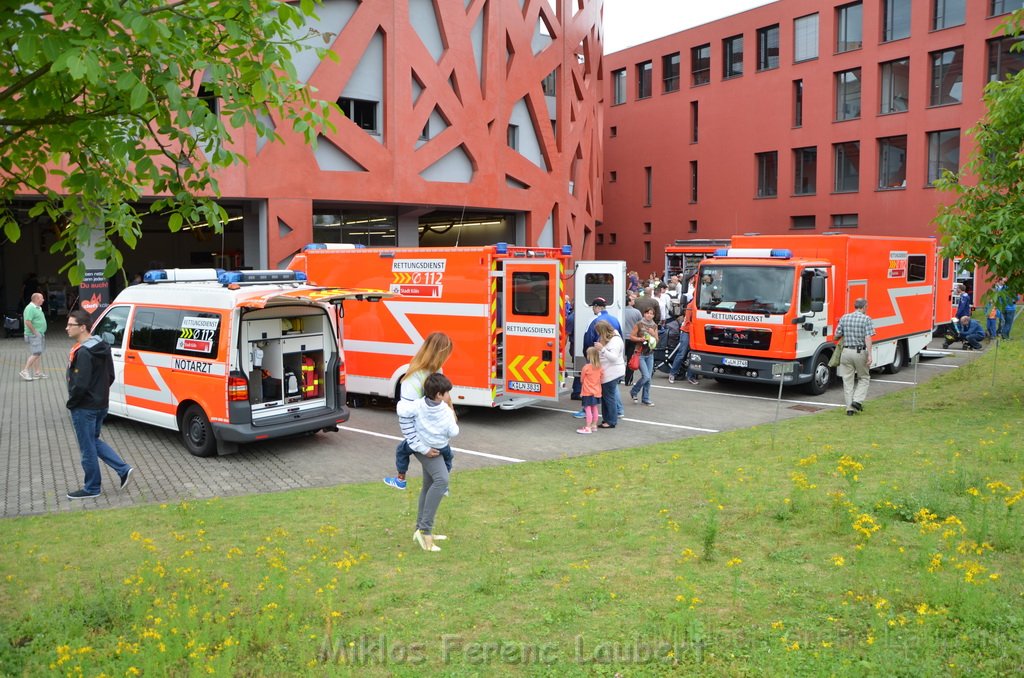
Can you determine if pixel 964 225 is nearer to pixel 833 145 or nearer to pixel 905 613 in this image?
pixel 905 613

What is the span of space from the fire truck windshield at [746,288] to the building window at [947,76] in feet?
80.6

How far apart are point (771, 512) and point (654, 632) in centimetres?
268

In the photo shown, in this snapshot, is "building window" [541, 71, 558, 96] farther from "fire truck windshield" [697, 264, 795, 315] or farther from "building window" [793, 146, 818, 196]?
"fire truck windshield" [697, 264, 795, 315]

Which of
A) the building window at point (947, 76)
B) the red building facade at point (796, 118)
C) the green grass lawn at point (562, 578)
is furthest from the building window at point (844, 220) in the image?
the green grass lawn at point (562, 578)

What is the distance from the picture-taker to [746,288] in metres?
16.2

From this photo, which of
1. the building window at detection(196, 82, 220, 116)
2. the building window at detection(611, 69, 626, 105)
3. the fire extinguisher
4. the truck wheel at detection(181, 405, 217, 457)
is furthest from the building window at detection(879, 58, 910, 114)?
the truck wheel at detection(181, 405, 217, 457)

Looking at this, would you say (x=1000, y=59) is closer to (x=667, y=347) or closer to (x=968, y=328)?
(x=968, y=328)

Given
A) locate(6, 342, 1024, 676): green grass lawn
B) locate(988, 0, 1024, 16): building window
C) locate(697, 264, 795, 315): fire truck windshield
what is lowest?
locate(6, 342, 1024, 676): green grass lawn

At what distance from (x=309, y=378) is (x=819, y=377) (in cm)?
987

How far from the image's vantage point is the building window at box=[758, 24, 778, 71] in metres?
42.0

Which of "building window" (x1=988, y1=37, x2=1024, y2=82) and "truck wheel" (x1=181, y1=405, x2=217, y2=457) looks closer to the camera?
"truck wheel" (x1=181, y1=405, x2=217, y2=457)

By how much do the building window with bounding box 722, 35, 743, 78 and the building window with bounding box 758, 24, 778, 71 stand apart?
3.66 ft

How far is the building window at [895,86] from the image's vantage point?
36.9 metres

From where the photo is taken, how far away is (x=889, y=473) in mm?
8547
